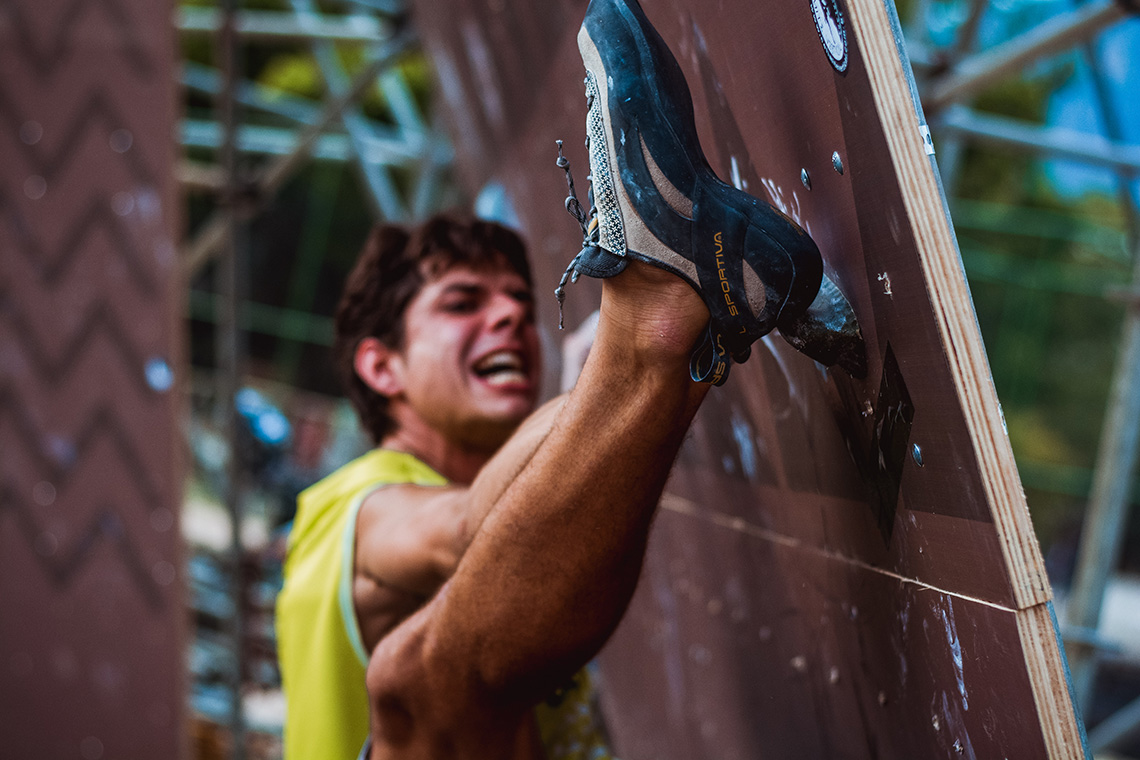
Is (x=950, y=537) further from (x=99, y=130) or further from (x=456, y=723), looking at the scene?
(x=99, y=130)

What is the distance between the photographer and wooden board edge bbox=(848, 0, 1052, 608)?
0.83 m

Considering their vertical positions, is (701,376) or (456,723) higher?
(701,376)

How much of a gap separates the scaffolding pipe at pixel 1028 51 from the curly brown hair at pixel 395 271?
2.18 metres

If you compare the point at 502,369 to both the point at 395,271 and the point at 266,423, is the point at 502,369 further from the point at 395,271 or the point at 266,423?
the point at 266,423

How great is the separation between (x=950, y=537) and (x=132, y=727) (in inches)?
119

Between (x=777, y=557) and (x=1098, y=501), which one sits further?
(x=1098, y=501)

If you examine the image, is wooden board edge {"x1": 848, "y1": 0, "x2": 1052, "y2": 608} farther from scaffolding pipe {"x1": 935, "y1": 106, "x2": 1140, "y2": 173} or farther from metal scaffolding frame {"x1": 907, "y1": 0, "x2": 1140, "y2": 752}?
scaffolding pipe {"x1": 935, "y1": 106, "x2": 1140, "y2": 173}

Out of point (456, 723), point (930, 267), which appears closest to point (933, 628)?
point (930, 267)

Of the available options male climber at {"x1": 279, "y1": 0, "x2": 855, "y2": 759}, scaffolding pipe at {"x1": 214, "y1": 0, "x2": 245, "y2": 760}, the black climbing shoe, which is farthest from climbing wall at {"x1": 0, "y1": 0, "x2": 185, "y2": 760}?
the black climbing shoe

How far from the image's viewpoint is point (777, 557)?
4.75 feet

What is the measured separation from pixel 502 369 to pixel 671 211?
0.89m

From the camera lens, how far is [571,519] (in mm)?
982

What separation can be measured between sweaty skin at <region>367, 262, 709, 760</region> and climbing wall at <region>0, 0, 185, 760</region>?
2261mm

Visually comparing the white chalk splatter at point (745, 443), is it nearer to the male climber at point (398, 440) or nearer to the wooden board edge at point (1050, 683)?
the male climber at point (398, 440)
